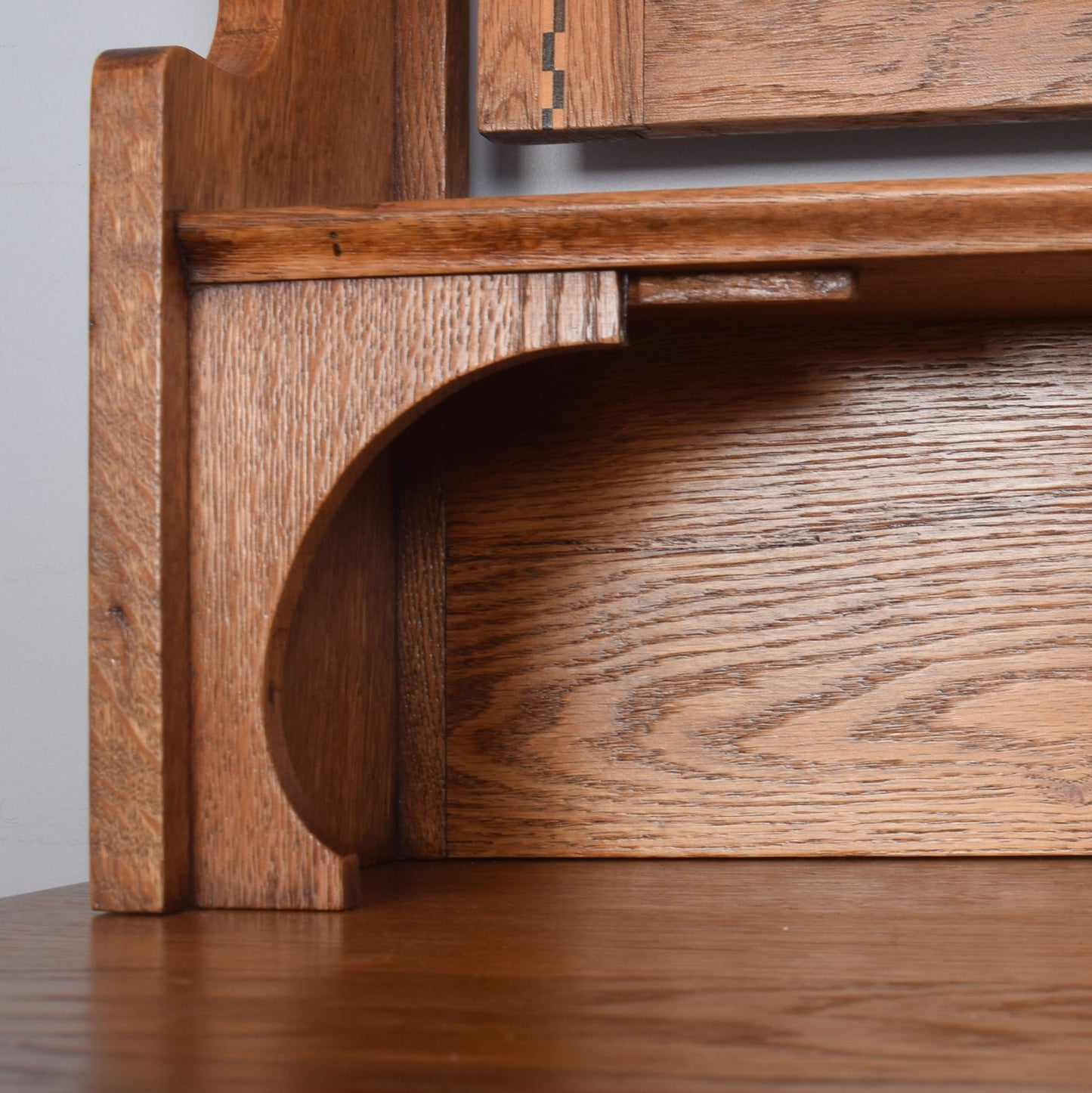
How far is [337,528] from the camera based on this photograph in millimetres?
712

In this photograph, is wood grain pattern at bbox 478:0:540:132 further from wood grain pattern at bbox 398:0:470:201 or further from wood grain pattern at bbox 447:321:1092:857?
wood grain pattern at bbox 447:321:1092:857

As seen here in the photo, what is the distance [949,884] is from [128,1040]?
403 millimetres

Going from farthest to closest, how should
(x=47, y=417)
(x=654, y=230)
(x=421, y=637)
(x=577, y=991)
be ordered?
(x=47, y=417) < (x=421, y=637) < (x=654, y=230) < (x=577, y=991)

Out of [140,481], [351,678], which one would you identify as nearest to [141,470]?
[140,481]

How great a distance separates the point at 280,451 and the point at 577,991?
0.89 ft

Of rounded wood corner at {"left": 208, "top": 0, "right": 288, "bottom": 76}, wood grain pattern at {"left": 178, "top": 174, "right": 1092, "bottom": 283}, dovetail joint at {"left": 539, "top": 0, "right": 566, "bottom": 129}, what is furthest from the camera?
dovetail joint at {"left": 539, "top": 0, "right": 566, "bottom": 129}

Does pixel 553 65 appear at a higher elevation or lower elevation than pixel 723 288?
higher

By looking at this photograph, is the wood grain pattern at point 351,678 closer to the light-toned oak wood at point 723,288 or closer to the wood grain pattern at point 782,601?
the wood grain pattern at point 782,601

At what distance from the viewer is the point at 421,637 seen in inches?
31.2

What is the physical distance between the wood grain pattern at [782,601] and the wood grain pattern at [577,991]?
10cm

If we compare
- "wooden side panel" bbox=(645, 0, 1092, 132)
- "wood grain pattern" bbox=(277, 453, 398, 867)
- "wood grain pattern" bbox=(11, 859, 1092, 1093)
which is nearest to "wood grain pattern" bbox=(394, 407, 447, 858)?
"wood grain pattern" bbox=(277, 453, 398, 867)

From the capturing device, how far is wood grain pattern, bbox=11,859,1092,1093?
0.35m

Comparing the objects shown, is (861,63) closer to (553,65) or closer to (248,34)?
(553,65)

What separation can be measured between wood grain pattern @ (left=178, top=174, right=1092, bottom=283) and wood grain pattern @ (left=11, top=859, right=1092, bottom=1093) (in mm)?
275
